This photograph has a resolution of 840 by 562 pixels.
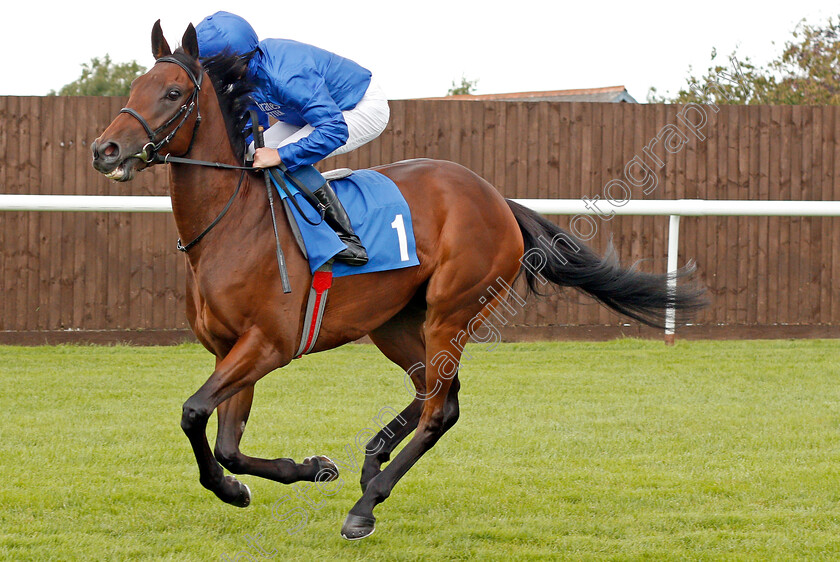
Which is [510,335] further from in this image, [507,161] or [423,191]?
[423,191]

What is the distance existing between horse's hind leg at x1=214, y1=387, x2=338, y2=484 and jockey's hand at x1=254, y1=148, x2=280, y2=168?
829 millimetres

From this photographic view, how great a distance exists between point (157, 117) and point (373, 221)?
0.94 metres

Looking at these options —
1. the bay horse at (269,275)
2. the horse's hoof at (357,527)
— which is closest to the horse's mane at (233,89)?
the bay horse at (269,275)

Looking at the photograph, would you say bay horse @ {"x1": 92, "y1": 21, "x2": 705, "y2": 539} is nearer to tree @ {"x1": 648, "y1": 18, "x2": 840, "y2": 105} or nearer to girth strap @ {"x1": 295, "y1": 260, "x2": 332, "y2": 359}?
girth strap @ {"x1": 295, "y1": 260, "x2": 332, "y2": 359}

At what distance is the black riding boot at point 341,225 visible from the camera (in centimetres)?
362

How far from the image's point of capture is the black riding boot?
3622 mm

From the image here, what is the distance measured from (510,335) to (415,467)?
376cm

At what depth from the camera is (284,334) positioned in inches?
135

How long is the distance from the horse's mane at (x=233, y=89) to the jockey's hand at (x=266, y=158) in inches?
3.9

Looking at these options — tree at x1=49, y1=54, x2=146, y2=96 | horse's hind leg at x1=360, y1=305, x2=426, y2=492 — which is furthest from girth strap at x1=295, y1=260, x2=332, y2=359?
tree at x1=49, y1=54, x2=146, y2=96

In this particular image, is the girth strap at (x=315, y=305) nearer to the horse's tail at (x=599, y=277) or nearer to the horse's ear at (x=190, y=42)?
the horse's ear at (x=190, y=42)

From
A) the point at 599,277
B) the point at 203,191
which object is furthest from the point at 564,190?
the point at 203,191

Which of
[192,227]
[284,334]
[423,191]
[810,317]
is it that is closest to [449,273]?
[423,191]

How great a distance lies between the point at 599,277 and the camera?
14.7 feet
